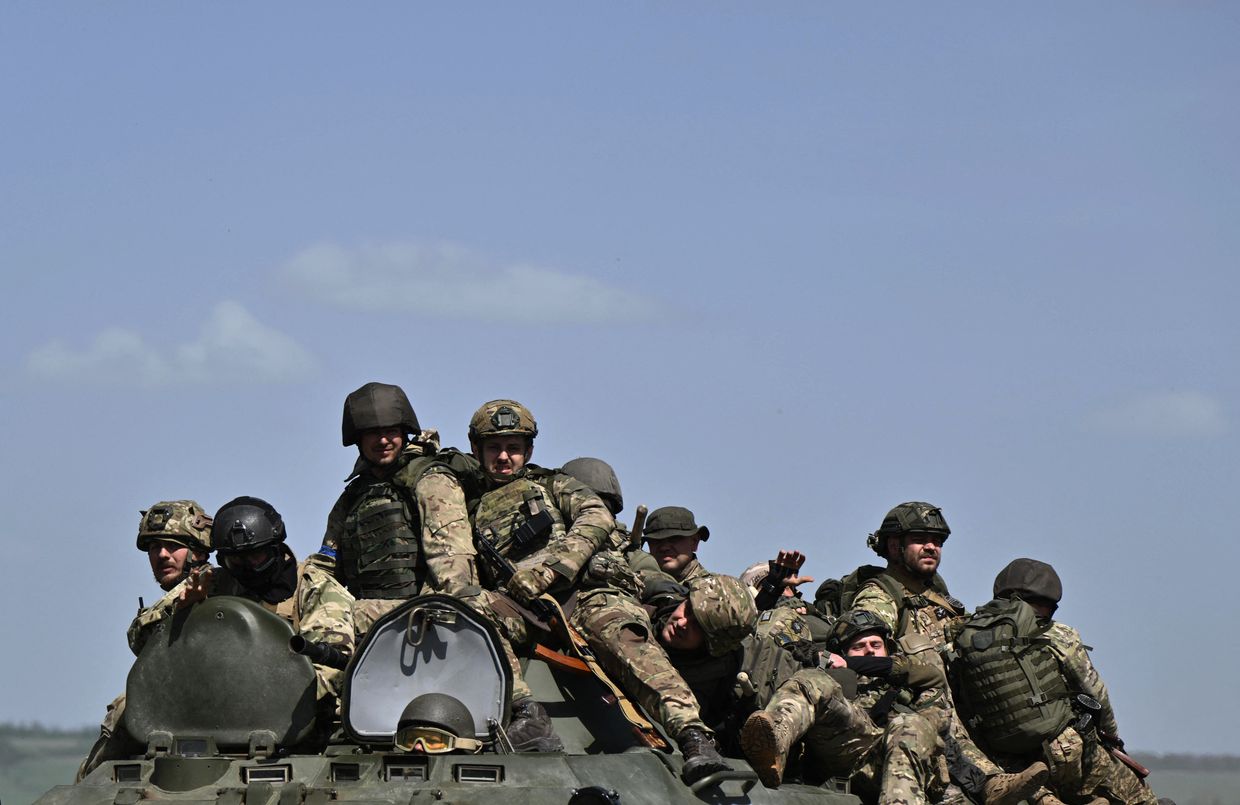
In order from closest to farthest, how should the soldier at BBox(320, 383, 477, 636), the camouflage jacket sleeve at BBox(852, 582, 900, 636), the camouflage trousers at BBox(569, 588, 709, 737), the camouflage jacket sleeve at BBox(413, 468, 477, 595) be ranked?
the camouflage trousers at BBox(569, 588, 709, 737) → the camouflage jacket sleeve at BBox(413, 468, 477, 595) → the soldier at BBox(320, 383, 477, 636) → the camouflage jacket sleeve at BBox(852, 582, 900, 636)

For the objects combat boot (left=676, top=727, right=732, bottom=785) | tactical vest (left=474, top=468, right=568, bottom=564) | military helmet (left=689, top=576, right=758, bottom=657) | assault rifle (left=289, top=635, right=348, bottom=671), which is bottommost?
combat boot (left=676, top=727, right=732, bottom=785)

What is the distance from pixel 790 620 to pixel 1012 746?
2.17 metres

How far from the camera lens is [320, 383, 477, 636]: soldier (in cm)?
1606

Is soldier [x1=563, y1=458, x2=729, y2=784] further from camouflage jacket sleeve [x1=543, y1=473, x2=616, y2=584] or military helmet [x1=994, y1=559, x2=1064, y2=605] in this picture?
military helmet [x1=994, y1=559, x2=1064, y2=605]

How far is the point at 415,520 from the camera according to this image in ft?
54.0

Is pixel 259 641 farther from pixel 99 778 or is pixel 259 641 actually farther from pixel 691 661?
pixel 691 661

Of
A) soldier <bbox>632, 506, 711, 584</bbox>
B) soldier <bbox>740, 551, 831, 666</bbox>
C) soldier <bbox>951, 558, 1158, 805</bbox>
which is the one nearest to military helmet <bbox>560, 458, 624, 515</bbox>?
soldier <bbox>632, 506, 711, 584</bbox>

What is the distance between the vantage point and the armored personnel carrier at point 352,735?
12883mm

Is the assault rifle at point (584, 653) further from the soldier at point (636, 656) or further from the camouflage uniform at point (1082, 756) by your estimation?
the camouflage uniform at point (1082, 756)

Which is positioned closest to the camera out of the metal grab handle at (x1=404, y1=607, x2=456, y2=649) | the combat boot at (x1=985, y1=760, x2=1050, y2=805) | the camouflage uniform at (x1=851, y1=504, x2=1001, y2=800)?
the metal grab handle at (x1=404, y1=607, x2=456, y2=649)

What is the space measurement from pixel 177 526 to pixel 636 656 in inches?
171

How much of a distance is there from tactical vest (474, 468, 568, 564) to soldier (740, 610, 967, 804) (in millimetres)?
2305

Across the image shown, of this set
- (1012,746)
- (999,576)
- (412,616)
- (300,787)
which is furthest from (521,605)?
(999,576)

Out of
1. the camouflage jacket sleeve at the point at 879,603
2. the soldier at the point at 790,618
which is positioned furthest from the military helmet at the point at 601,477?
the camouflage jacket sleeve at the point at 879,603
